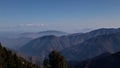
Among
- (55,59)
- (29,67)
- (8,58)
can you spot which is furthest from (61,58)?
(8,58)

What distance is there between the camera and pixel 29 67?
114m

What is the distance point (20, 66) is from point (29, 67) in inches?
346

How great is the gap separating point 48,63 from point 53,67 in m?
3.95

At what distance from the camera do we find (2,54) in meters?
119

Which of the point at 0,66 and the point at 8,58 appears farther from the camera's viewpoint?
the point at 8,58

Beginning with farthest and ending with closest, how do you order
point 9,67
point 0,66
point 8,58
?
point 8,58 < point 9,67 < point 0,66

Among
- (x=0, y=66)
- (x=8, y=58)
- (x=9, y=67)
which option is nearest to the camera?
(x=0, y=66)

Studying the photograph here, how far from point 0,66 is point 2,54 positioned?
78.7 feet

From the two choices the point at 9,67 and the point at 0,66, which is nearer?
the point at 0,66

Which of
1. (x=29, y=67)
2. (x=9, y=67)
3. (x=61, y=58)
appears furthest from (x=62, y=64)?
(x=9, y=67)

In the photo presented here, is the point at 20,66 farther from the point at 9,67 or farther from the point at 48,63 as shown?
the point at 48,63

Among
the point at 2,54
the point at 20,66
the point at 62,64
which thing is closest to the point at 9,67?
the point at 20,66

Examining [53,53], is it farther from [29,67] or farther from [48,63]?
[29,67]

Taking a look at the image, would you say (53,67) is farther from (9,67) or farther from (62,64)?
(9,67)
